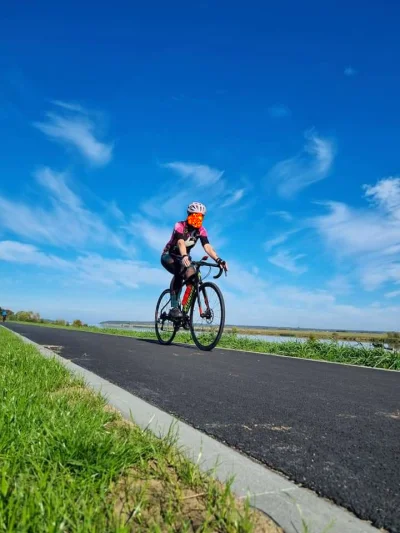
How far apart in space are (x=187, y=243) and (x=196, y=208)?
77cm

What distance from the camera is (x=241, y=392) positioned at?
3.97m

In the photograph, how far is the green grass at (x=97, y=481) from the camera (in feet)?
4.37

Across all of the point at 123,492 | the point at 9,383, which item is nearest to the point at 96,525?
the point at 123,492

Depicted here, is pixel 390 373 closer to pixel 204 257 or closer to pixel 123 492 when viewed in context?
pixel 204 257

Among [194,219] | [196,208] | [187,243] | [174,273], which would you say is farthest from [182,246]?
[174,273]

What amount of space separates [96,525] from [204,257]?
22.8 feet

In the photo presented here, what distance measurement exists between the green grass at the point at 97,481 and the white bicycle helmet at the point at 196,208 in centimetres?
614

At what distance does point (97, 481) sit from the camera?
1.62 meters

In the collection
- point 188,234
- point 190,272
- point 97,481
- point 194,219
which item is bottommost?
point 97,481

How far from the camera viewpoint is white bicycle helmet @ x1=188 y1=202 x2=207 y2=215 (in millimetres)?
8250

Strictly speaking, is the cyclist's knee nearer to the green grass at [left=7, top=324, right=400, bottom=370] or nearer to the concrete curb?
the green grass at [left=7, top=324, right=400, bottom=370]

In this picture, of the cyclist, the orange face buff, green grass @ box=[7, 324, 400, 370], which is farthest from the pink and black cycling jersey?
green grass @ box=[7, 324, 400, 370]

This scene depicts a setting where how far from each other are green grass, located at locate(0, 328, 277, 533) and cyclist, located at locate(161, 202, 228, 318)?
5739 mm

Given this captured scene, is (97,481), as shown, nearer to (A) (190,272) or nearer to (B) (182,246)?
(B) (182,246)
